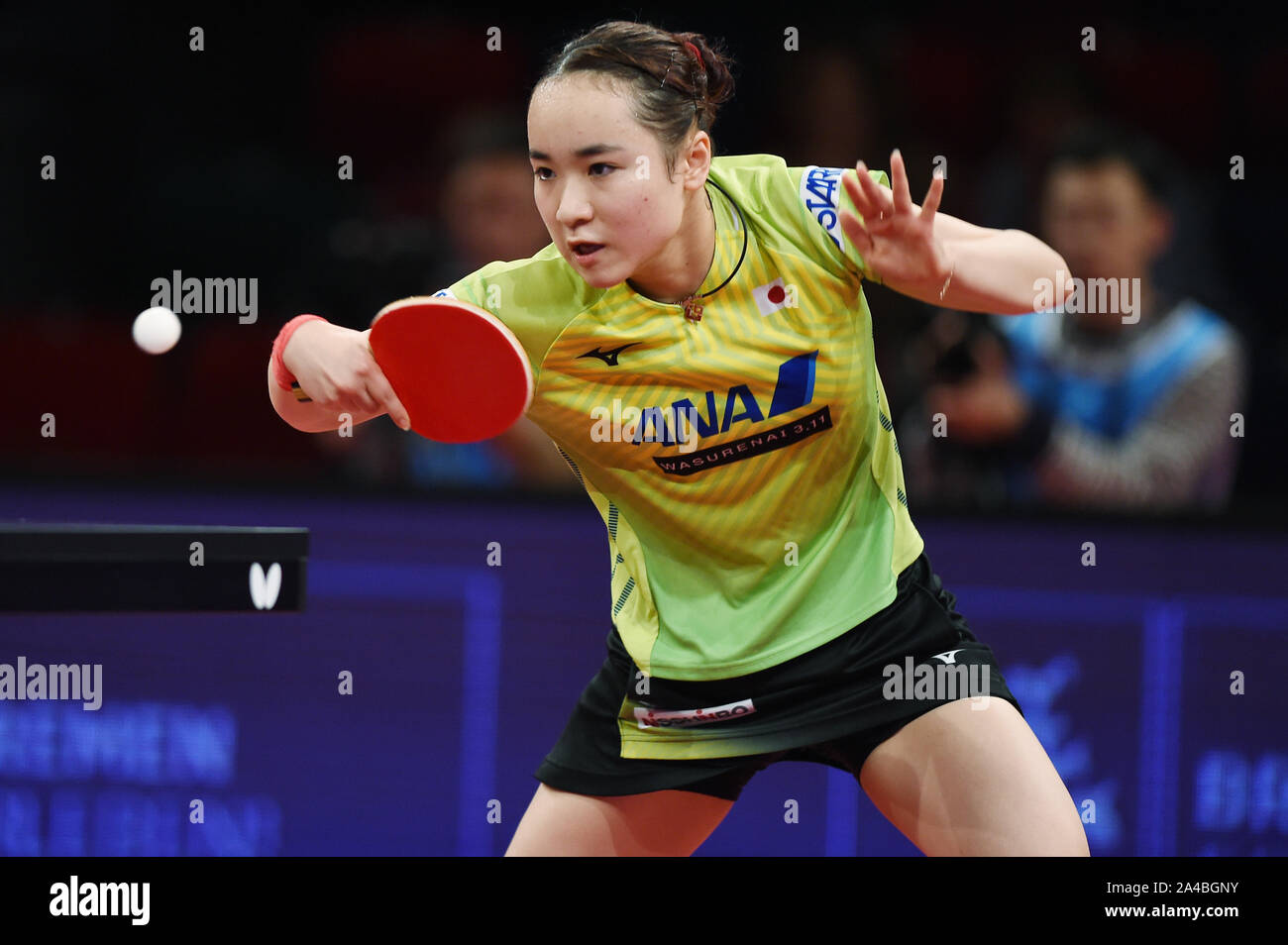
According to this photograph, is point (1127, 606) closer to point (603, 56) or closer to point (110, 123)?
point (603, 56)

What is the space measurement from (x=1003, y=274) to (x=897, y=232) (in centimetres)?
21

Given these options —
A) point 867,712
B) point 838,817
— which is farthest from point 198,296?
point 867,712

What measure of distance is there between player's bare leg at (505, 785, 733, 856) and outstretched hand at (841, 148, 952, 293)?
1.05 m

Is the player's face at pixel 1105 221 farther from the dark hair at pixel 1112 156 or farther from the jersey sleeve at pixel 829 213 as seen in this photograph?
the jersey sleeve at pixel 829 213

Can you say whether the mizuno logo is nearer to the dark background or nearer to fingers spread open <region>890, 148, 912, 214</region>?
fingers spread open <region>890, 148, 912, 214</region>

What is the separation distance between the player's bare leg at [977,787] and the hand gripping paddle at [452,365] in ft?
3.03

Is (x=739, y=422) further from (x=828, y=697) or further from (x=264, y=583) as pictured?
(x=264, y=583)

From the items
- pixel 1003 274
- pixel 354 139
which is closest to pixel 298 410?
pixel 1003 274

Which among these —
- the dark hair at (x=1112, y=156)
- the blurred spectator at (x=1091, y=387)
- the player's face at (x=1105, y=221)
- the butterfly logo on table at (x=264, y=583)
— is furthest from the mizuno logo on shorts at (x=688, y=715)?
the dark hair at (x=1112, y=156)

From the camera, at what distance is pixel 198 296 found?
20.3ft

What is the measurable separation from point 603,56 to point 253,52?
170 inches

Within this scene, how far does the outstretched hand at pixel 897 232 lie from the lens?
252cm

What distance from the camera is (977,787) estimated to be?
2.69m

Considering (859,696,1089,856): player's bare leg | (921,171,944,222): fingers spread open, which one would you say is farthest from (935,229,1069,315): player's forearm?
(859,696,1089,856): player's bare leg
